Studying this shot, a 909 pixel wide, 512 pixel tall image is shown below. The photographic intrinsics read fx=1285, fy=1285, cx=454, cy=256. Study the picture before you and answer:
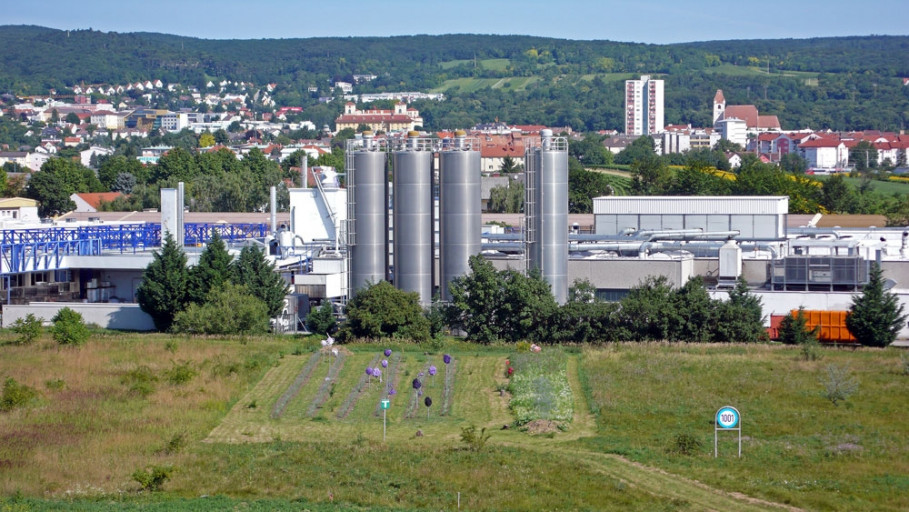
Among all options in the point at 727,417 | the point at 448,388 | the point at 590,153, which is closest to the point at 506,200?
the point at 448,388

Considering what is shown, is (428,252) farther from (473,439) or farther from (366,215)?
(473,439)

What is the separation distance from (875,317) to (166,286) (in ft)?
77.3

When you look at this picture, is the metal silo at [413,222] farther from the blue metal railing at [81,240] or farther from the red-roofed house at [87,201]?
the red-roofed house at [87,201]

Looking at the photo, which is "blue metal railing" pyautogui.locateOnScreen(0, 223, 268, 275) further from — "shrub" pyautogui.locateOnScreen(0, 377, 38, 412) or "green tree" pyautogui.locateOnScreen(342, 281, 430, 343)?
"shrub" pyautogui.locateOnScreen(0, 377, 38, 412)

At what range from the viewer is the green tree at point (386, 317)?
41.3m

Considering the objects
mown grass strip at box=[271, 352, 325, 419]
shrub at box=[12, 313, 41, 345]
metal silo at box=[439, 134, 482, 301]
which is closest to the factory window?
metal silo at box=[439, 134, 482, 301]

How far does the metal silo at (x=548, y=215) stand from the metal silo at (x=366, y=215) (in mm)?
5117

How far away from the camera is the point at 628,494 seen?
81.6ft

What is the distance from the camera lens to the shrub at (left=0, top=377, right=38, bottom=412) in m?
32.6

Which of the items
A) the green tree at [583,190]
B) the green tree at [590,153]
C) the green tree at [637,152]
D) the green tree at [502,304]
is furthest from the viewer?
the green tree at [637,152]

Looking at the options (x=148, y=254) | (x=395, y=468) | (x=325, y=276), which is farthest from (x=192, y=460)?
(x=148, y=254)

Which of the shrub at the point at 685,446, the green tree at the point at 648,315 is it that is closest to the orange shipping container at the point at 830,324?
the green tree at the point at 648,315

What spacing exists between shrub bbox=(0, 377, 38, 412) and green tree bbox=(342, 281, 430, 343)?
11.3 metres

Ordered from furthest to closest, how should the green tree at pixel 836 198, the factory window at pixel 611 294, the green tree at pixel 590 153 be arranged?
the green tree at pixel 590 153, the green tree at pixel 836 198, the factory window at pixel 611 294
